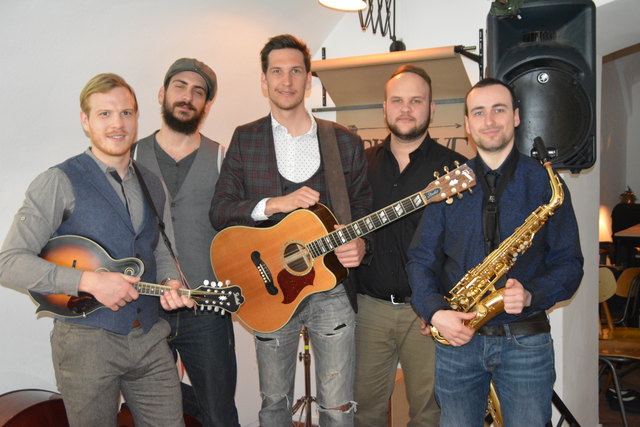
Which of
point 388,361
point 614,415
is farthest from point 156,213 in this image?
point 614,415

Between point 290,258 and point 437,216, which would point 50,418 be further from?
point 437,216

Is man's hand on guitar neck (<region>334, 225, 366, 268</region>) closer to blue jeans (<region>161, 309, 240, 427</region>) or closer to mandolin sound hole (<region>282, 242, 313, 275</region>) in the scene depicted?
mandolin sound hole (<region>282, 242, 313, 275</region>)

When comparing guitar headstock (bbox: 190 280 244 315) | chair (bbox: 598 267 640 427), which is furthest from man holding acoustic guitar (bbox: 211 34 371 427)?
chair (bbox: 598 267 640 427)

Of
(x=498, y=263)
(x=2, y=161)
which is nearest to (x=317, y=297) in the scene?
(x=498, y=263)

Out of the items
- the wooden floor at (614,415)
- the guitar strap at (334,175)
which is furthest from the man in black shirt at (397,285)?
the wooden floor at (614,415)

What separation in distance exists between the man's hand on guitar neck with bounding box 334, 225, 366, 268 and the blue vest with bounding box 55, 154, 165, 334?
835mm

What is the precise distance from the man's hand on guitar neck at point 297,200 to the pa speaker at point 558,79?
0.99 m

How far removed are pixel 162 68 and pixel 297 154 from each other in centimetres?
124

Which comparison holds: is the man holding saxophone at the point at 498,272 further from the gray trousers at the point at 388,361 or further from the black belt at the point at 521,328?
the gray trousers at the point at 388,361

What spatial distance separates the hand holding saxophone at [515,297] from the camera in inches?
84.0

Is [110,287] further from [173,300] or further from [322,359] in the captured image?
[322,359]

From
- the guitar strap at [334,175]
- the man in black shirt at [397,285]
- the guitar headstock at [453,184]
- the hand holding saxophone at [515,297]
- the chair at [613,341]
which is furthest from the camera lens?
the chair at [613,341]

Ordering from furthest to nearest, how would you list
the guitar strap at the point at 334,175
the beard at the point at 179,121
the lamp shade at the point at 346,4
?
the lamp shade at the point at 346,4 → the beard at the point at 179,121 → the guitar strap at the point at 334,175

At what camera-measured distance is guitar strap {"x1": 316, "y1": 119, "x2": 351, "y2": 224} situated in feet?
9.00
